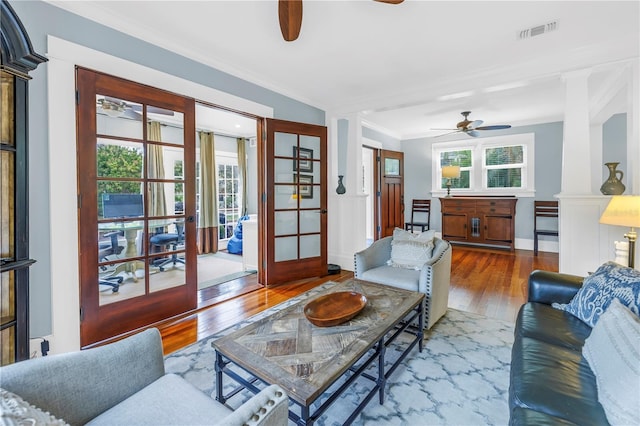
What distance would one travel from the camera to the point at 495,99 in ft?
13.9

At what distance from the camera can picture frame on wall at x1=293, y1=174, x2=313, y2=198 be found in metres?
3.98

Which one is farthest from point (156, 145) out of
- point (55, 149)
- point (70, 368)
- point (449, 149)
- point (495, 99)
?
point (449, 149)

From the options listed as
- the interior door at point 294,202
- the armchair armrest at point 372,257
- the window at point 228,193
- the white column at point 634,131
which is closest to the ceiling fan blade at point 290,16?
the interior door at point 294,202

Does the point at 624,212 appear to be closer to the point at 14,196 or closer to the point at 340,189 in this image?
the point at 340,189

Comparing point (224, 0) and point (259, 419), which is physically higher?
point (224, 0)

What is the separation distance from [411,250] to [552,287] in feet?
3.56

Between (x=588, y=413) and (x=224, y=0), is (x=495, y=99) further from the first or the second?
(x=588, y=413)

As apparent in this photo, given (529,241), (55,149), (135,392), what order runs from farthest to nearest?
(529,241), (55,149), (135,392)

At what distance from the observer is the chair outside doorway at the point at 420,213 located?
6680 millimetres

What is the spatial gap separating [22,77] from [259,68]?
86.1 inches

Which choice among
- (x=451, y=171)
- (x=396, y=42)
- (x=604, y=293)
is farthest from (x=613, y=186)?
(x=451, y=171)

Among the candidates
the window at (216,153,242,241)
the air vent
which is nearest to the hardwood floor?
the air vent

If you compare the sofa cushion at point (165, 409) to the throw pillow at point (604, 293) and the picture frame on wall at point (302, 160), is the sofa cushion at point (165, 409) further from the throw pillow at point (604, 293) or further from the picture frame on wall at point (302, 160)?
the picture frame on wall at point (302, 160)

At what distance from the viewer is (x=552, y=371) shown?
1227 millimetres
